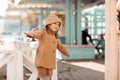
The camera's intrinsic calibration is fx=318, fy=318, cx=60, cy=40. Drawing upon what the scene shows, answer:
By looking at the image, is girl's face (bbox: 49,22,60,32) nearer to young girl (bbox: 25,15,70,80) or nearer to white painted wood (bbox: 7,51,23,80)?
young girl (bbox: 25,15,70,80)

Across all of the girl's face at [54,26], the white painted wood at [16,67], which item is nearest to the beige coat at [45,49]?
the girl's face at [54,26]

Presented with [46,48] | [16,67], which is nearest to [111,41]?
[46,48]

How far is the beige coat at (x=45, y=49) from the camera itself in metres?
4.87

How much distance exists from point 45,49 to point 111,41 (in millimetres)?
1375

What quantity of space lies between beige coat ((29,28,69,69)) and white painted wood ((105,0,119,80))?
1161mm

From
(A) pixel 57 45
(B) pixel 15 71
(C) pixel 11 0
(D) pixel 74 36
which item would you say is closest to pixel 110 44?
(A) pixel 57 45

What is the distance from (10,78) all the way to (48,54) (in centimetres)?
135

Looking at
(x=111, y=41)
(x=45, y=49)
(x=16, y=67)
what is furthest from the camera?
(x=16, y=67)

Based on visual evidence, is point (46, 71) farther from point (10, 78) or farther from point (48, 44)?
point (10, 78)

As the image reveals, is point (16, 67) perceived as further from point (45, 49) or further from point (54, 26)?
point (54, 26)

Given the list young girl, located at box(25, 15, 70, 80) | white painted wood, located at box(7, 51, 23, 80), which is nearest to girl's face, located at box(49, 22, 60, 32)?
young girl, located at box(25, 15, 70, 80)

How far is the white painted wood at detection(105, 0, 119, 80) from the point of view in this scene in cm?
559

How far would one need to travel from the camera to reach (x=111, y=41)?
18.6 ft

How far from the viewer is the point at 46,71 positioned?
493cm
